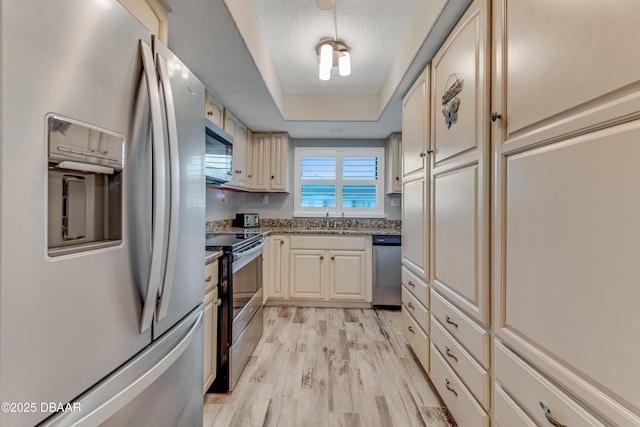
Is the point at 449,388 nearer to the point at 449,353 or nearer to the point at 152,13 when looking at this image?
the point at 449,353

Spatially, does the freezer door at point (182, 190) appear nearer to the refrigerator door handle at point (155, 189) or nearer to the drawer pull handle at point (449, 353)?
the refrigerator door handle at point (155, 189)

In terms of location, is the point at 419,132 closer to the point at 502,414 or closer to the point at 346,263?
the point at 502,414

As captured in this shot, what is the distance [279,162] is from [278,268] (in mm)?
1326

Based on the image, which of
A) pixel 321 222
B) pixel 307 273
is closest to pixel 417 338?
pixel 307 273

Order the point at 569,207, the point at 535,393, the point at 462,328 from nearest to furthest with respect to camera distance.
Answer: the point at 569,207, the point at 535,393, the point at 462,328

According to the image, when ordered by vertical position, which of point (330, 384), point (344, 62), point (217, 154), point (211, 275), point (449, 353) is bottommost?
point (330, 384)

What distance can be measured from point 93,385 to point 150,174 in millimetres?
507

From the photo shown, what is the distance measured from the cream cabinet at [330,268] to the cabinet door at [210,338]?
1.68 metres

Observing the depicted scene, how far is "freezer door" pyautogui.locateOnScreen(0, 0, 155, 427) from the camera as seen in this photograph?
1.51 ft

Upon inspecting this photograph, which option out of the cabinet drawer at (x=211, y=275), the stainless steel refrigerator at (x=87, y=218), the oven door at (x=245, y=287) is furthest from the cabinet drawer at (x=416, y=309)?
the stainless steel refrigerator at (x=87, y=218)

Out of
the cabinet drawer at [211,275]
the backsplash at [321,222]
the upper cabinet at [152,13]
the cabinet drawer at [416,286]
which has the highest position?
the upper cabinet at [152,13]

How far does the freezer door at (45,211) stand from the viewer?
460 millimetres

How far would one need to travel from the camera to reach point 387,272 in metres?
3.27

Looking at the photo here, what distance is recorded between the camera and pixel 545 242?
82 cm
